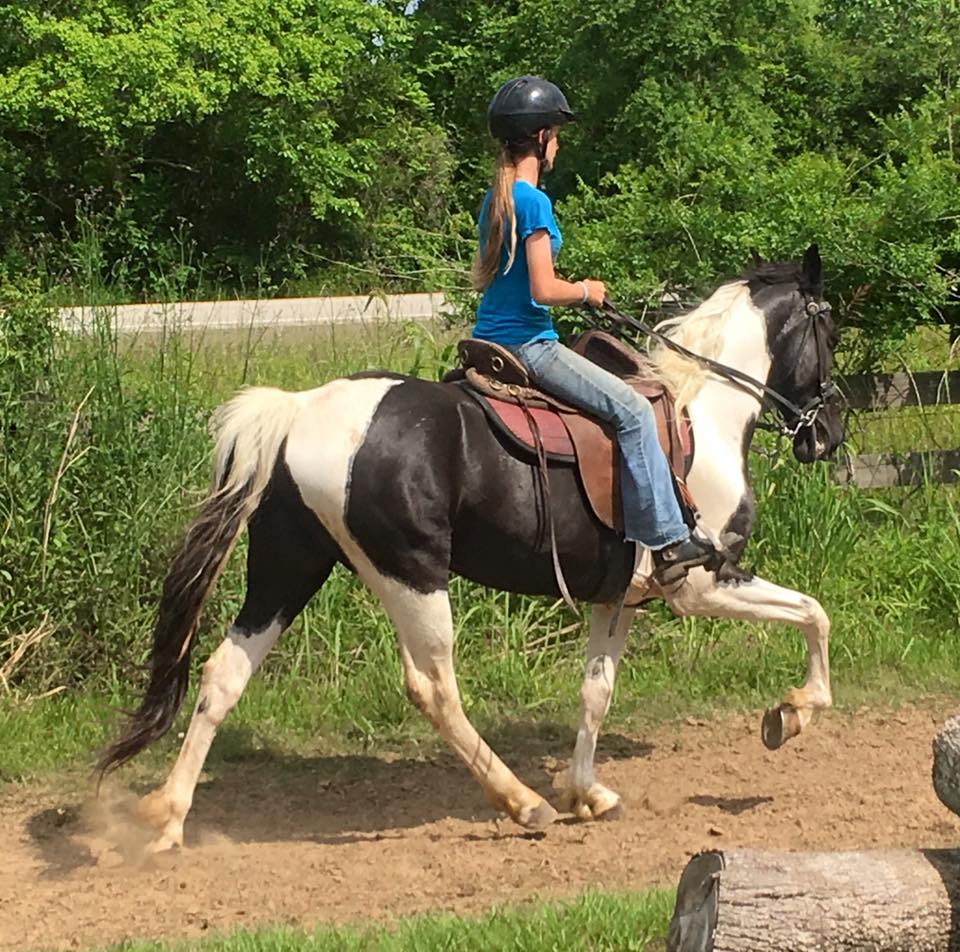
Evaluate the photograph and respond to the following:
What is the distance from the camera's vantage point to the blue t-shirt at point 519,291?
5.39m

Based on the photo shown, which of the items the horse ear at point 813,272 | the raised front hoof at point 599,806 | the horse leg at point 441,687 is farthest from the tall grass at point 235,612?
the horse ear at point 813,272

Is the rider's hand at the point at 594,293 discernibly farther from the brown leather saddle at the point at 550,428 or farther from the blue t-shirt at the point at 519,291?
the brown leather saddle at the point at 550,428

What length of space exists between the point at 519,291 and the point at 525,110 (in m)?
0.69

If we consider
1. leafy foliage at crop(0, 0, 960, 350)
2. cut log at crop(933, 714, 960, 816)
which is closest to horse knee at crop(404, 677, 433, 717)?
cut log at crop(933, 714, 960, 816)

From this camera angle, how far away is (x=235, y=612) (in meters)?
7.34

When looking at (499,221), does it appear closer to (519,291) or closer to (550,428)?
(519,291)

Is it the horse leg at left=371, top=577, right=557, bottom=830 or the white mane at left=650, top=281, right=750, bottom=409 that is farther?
the white mane at left=650, top=281, right=750, bottom=409

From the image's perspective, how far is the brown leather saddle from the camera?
5.58 metres

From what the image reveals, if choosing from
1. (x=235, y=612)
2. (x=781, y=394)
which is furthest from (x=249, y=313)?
(x=781, y=394)

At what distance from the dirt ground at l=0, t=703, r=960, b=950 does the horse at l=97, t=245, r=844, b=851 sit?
29cm

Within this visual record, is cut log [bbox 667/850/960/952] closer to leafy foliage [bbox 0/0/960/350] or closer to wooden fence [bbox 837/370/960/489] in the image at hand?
wooden fence [bbox 837/370/960/489]

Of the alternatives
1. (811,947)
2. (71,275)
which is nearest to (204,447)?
(71,275)

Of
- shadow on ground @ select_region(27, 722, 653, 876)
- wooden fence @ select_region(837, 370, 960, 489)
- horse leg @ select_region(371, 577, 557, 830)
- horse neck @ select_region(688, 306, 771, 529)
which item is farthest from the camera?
wooden fence @ select_region(837, 370, 960, 489)

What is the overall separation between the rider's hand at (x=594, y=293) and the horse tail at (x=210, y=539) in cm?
121
